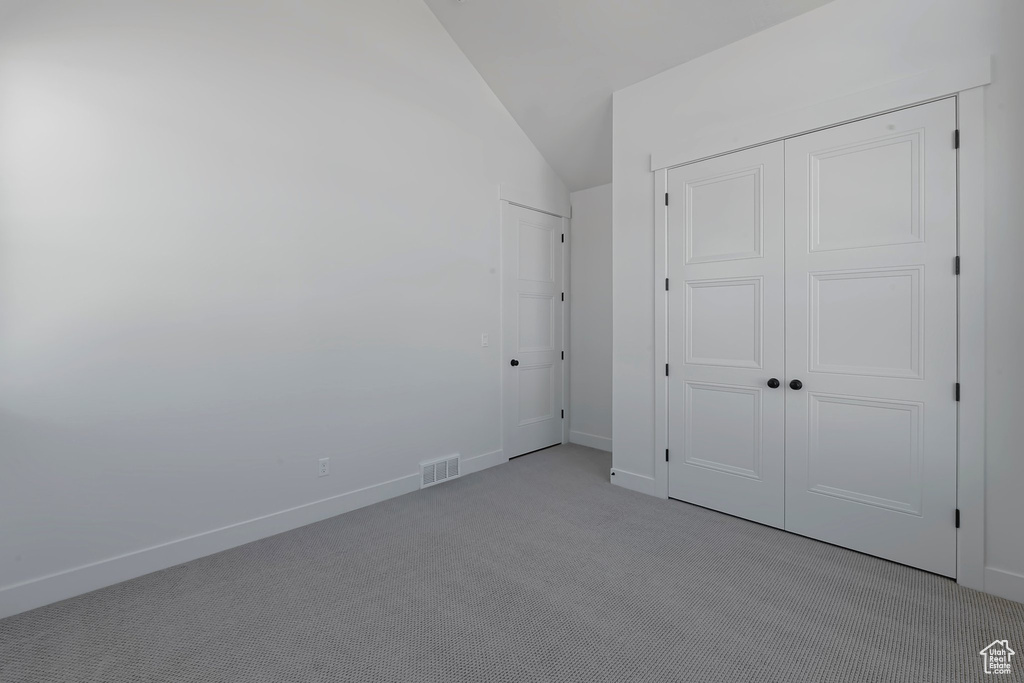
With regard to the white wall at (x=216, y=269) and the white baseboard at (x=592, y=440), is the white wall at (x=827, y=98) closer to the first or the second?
the white baseboard at (x=592, y=440)

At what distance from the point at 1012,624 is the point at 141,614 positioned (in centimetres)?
371

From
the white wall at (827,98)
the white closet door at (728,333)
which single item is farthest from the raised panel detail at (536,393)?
the white closet door at (728,333)

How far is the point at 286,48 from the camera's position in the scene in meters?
3.01

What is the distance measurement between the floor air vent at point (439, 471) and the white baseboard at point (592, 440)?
1.53 meters

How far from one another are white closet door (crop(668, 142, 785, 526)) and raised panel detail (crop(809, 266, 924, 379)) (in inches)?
8.4

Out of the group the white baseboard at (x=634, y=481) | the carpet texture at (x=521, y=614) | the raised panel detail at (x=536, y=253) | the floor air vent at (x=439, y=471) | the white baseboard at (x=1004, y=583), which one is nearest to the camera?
the carpet texture at (x=521, y=614)

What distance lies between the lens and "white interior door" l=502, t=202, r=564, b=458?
4430 millimetres

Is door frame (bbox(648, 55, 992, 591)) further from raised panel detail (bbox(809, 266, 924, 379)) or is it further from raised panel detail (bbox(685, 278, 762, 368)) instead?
raised panel detail (bbox(685, 278, 762, 368))

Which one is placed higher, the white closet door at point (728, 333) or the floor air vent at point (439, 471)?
the white closet door at point (728, 333)

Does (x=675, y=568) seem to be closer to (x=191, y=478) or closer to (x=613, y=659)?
(x=613, y=659)

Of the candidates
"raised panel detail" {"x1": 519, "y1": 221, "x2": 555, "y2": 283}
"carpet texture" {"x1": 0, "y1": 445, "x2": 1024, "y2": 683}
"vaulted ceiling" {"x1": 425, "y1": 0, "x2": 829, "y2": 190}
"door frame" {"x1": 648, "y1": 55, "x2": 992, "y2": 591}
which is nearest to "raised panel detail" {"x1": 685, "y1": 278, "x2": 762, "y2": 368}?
"door frame" {"x1": 648, "y1": 55, "x2": 992, "y2": 591}

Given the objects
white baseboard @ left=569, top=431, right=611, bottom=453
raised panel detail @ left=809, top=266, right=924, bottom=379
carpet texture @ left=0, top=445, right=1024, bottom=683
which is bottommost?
carpet texture @ left=0, top=445, right=1024, bottom=683

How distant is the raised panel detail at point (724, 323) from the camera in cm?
306

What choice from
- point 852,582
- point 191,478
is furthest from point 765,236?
point 191,478
